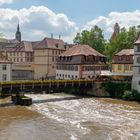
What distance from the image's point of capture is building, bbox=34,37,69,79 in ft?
277

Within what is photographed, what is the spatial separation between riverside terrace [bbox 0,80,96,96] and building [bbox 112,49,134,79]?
668cm

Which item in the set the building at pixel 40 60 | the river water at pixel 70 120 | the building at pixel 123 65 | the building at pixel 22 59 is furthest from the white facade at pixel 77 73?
the building at pixel 22 59

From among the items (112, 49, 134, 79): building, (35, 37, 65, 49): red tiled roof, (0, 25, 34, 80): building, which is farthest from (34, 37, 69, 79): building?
(112, 49, 134, 79): building

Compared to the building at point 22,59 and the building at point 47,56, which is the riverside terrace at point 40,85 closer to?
the building at point 47,56

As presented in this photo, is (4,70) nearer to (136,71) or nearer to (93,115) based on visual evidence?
(136,71)

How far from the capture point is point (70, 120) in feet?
122

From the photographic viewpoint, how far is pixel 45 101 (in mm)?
51031

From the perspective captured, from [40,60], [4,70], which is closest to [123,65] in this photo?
[4,70]

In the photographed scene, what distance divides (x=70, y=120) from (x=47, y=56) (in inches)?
1896

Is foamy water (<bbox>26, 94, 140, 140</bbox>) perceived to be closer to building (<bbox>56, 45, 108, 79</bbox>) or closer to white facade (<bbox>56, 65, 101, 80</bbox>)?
white facade (<bbox>56, 65, 101, 80</bbox>)

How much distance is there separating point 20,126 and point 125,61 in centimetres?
3421

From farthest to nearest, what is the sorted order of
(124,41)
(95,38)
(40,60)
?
1. (95,38)
2. (40,60)
3. (124,41)

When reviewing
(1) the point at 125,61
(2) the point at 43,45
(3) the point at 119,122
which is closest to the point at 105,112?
(3) the point at 119,122

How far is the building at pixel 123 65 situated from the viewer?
63375mm
